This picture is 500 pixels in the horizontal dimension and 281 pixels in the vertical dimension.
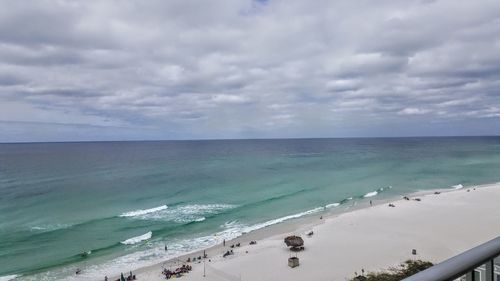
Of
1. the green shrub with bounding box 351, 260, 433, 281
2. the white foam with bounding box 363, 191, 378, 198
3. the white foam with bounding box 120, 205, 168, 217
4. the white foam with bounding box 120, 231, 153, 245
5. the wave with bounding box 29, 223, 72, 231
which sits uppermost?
the white foam with bounding box 120, 205, 168, 217

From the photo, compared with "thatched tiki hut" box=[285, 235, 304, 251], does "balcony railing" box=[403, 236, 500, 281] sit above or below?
above

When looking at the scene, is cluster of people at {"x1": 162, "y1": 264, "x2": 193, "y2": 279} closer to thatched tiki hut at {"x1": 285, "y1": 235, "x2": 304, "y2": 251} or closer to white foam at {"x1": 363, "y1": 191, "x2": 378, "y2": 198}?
thatched tiki hut at {"x1": 285, "y1": 235, "x2": 304, "y2": 251}

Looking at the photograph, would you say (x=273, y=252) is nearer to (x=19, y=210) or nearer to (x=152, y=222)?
(x=152, y=222)

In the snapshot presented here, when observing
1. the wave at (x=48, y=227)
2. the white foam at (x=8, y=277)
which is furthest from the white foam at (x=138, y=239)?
the wave at (x=48, y=227)

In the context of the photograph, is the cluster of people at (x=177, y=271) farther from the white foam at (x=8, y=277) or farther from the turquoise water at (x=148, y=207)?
the white foam at (x=8, y=277)

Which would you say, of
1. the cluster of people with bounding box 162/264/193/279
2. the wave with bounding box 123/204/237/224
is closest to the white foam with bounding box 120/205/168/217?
the wave with bounding box 123/204/237/224
